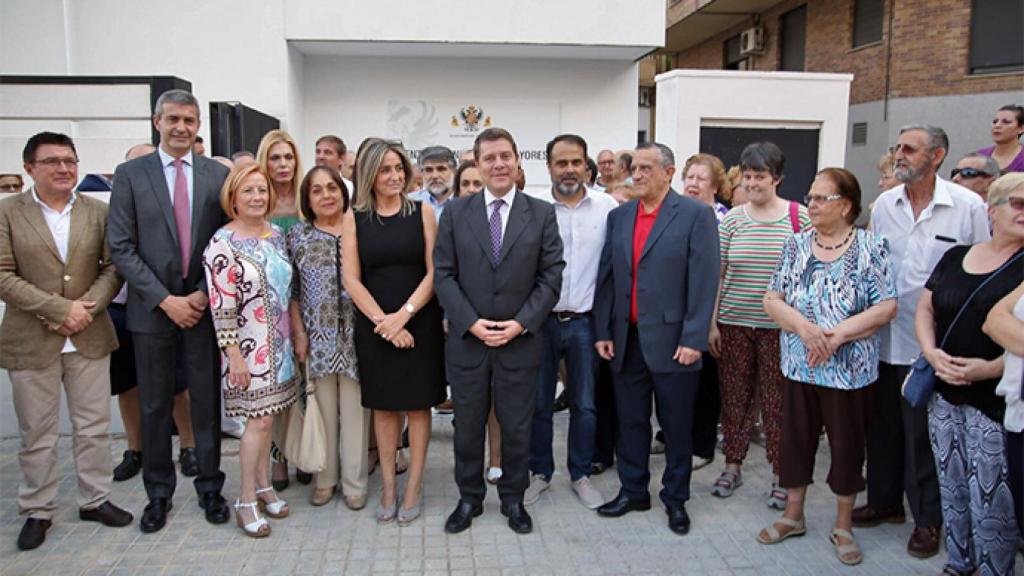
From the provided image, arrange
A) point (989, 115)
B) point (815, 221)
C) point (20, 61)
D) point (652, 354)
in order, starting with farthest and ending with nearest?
point (989, 115)
point (20, 61)
point (652, 354)
point (815, 221)

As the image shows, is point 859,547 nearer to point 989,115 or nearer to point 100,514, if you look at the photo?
point 100,514

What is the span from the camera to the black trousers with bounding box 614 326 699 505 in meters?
4.22

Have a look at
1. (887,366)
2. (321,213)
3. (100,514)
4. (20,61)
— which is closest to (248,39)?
(20,61)

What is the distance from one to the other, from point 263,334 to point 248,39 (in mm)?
6401

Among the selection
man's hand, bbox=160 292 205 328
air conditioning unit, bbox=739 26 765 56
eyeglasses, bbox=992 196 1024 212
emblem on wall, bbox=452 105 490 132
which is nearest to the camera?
eyeglasses, bbox=992 196 1024 212

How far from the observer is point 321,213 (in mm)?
4289

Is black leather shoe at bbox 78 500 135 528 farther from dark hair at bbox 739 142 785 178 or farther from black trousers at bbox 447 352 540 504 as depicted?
dark hair at bbox 739 142 785 178

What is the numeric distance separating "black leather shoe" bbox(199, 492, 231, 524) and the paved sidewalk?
70 mm

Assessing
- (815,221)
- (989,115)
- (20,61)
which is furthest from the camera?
(989,115)

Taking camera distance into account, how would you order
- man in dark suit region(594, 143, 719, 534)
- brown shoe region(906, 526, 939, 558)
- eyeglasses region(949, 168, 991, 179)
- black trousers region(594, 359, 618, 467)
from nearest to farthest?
brown shoe region(906, 526, 939, 558) < man in dark suit region(594, 143, 719, 534) < black trousers region(594, 359, 618, 467) < eyeglasses region(949, 168, 991, 179)

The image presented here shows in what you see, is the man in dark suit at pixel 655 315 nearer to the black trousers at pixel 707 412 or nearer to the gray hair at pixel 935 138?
the black trousers at pixel 707 412

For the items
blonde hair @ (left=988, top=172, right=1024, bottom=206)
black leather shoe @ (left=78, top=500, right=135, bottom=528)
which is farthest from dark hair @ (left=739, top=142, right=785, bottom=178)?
black leather shoe @ (left=78, top=500, right=135, bottom=528)

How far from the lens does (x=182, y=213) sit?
416 centimetres

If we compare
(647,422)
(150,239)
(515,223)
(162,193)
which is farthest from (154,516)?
A: (647,422)
